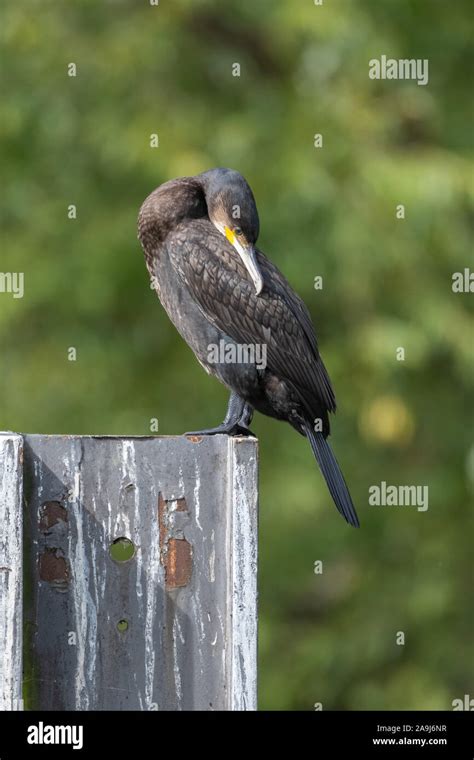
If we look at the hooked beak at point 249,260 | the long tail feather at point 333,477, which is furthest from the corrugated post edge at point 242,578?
the hooked beak at point 249,260

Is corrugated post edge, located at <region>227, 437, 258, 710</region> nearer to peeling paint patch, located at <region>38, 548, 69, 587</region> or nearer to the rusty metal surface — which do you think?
the rusty metal surface

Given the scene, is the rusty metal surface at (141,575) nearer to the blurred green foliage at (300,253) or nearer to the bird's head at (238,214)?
the bird's head at (238,214)

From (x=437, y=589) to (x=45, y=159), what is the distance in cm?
429

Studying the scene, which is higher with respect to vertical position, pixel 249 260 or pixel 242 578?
pixel 249 260

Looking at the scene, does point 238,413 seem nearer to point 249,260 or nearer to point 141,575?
point 249,260

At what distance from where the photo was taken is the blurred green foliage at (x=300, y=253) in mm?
8875

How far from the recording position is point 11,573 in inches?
114

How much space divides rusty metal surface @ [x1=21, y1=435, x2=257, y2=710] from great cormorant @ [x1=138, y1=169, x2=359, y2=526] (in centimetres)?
142

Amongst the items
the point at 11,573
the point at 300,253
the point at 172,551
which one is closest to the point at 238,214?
the point at 172,551

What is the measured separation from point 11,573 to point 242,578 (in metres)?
0.53

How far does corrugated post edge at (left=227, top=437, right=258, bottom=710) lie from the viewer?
119 inches

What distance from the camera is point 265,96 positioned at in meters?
9.88
